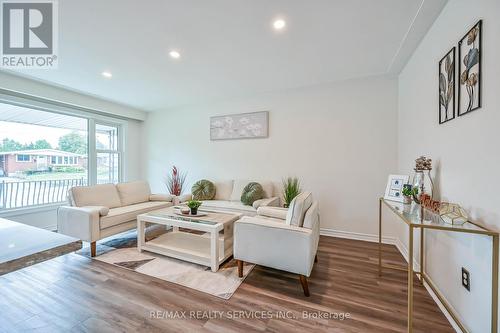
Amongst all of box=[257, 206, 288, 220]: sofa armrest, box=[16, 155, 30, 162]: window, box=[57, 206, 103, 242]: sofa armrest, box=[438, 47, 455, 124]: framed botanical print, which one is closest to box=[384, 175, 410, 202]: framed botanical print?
box=[438, 47, 455, 124]: framed botanical print

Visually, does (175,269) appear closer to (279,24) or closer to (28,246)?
(28,246)

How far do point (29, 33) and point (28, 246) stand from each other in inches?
101

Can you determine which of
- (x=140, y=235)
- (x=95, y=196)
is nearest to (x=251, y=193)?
(x=140, y=235)

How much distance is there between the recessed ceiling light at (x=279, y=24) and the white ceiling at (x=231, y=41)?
0.16ft

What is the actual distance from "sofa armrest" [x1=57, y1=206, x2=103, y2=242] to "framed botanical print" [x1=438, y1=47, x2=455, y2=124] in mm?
3811

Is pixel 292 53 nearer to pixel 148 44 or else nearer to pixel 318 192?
pixel 148 44

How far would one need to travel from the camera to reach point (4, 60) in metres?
2.58

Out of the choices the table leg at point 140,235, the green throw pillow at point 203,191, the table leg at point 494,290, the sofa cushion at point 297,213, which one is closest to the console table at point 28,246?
the sofa cushion at point 297,213

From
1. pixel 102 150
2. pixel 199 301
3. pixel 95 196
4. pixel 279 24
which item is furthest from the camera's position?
pixel 102 150

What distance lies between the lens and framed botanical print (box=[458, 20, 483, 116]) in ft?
4.18

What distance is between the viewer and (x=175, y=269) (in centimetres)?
222

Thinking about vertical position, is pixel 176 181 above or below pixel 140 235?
above

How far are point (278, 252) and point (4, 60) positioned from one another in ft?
13.6

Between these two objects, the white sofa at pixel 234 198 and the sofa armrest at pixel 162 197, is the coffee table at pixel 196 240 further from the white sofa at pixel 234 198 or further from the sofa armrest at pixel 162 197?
the sofa armrest at pixel 162 197
